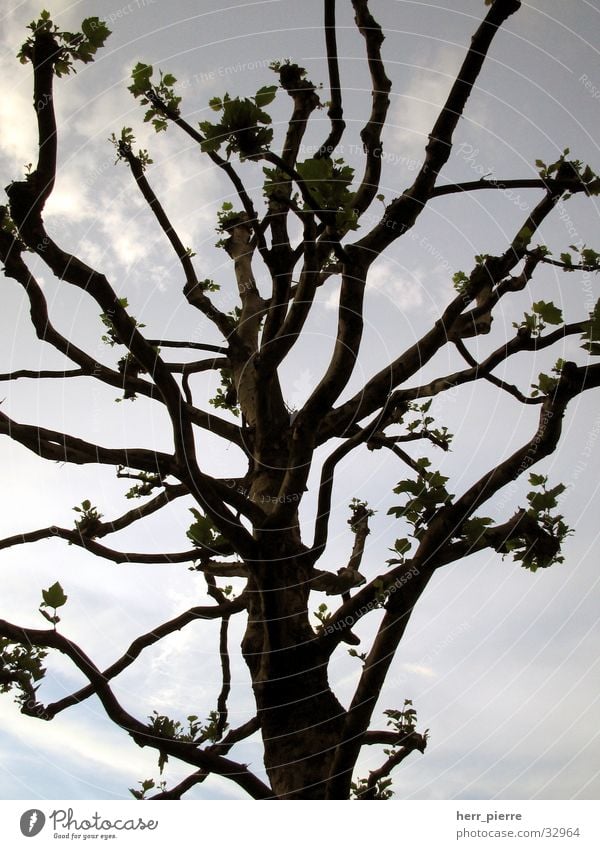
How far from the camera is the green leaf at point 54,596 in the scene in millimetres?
3924

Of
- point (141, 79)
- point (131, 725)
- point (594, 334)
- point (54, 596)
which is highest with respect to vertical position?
point (141, 79)

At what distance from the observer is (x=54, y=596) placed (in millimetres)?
3955

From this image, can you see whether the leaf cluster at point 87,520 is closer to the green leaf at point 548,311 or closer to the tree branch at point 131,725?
the tree branch at point 131,725

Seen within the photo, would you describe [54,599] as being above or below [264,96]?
below

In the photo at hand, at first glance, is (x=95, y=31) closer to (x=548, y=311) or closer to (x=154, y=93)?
(x=154, y=93)

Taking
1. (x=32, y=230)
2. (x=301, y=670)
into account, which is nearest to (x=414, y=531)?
(x=301, y=670)

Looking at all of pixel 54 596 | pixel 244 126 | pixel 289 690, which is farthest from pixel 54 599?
pixel 244 126

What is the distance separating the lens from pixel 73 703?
4285mm

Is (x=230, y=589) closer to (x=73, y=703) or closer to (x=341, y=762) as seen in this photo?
(x=73, y=703)

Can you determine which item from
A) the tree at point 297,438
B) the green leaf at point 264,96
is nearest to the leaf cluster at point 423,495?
the tree at point 297,438

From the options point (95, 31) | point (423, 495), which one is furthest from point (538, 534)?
point (95, 31)

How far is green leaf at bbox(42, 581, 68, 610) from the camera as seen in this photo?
392 centimetres

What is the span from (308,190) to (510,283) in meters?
2.84

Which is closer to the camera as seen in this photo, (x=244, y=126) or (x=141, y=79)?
(x=244, y=126)
